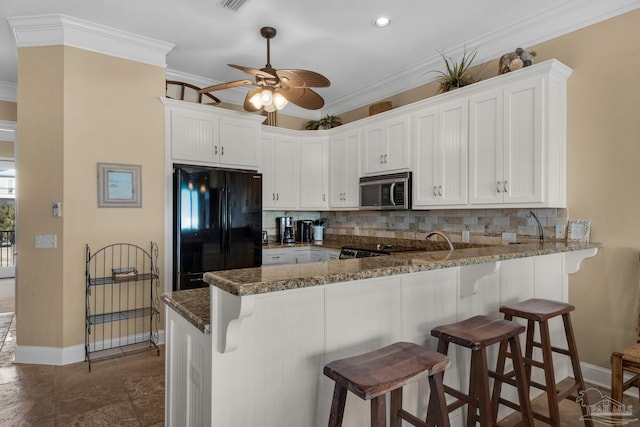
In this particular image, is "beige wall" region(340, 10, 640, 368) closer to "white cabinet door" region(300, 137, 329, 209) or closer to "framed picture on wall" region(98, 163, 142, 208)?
"white cabinet door" region(300, 137, 329, 209)

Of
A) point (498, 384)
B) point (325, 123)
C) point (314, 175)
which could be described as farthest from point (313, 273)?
point (325, 123)

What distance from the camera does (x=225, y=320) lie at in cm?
116

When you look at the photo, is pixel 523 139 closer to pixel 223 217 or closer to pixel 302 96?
pixel 302 96

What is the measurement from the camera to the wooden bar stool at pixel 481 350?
153 cm

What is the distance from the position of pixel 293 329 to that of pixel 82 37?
3.23 meters

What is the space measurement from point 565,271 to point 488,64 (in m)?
1.93

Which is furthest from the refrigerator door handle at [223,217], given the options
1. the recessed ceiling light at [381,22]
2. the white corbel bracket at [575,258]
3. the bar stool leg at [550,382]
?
the white corbel bracket at [575,258]

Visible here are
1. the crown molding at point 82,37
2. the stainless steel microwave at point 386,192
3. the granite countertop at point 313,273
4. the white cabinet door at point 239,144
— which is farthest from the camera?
the white cabinet door at point 239,144

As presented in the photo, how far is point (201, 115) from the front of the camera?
145 inches

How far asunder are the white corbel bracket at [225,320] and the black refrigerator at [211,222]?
2195 millimetres

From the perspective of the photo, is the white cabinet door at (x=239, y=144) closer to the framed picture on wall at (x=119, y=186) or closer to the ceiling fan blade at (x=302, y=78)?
the framed picture on wall at (x=119, y=186)

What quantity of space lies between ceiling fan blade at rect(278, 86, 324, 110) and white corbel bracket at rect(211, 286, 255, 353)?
201cm

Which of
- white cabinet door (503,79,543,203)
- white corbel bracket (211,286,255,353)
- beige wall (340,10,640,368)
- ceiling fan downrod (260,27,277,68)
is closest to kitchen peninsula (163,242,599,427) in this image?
white corbel bracket (211,286,255,353)

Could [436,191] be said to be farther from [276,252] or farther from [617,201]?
[276,252]
